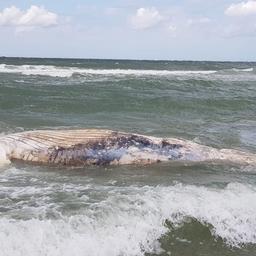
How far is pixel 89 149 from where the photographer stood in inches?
325

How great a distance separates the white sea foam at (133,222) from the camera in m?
4.93

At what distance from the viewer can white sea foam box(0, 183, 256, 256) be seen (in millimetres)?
4926

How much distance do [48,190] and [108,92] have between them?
48.7 ft

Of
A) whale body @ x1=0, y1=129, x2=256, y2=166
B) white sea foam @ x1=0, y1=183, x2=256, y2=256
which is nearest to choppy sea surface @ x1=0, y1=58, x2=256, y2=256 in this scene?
white sea foam @ x1=0, y1=183, x2=256, y2=256

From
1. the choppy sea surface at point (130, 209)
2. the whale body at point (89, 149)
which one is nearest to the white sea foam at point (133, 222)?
the choppy sea surface at point (130, 209)

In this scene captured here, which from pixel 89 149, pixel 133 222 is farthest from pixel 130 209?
pixel 89 149

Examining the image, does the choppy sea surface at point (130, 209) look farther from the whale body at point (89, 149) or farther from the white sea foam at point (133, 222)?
the whale body at point (89, 149)

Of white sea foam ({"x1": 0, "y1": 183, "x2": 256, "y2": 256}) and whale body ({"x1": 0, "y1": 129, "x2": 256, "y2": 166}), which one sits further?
whale body ({"x1": 0, "y1": 129, "x2": 256, "y2": 166})

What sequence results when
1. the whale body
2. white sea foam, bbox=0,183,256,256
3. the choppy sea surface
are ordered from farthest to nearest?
the whale body
the choppy sea surface
white sea foam, bbox=0,183,256,256

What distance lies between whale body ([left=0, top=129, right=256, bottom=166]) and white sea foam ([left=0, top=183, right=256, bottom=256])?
1.43 meters

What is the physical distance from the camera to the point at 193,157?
8.73 meters

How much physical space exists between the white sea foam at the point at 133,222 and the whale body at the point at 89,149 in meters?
1.43

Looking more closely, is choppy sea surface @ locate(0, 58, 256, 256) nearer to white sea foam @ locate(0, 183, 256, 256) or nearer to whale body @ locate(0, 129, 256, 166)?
white sea foam @ locate(0, 183, 256, 256)

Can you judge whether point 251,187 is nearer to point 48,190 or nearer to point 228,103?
point 48,190
